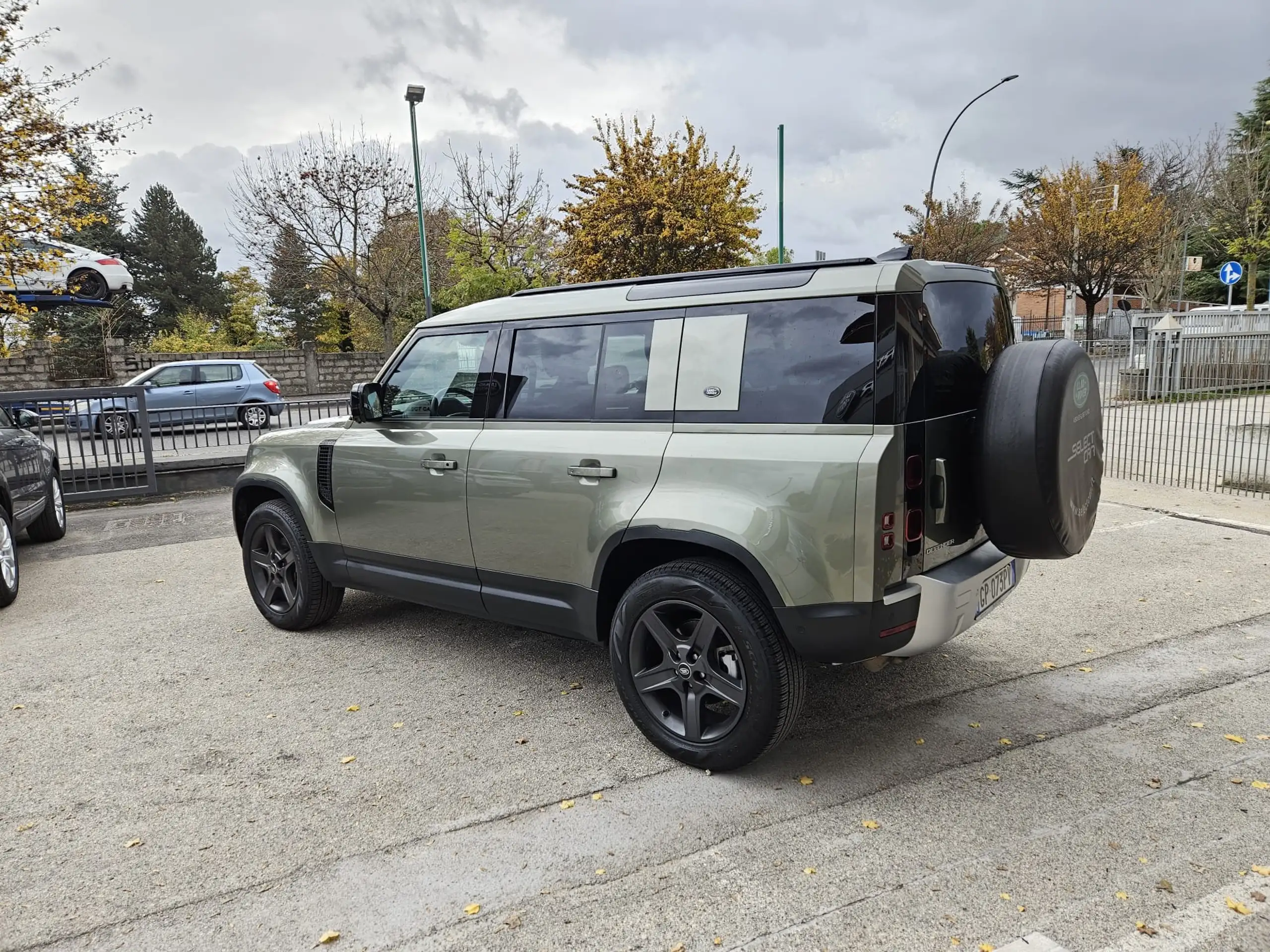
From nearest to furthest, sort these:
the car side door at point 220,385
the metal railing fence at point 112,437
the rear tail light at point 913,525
A: the rear tail light at point 913,525
the metal railing fence at point 112,437
the car side door at point 220,385

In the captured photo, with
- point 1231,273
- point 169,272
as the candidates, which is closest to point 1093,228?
point 1231,273

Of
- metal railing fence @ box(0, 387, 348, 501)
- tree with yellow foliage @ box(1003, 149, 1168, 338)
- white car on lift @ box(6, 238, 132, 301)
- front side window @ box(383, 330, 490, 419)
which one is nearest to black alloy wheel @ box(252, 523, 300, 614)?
front side window @ box(383, 330, 490, 419)

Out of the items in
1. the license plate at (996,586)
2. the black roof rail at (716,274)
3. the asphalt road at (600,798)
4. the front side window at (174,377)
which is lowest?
the asphalt road at (600,798)

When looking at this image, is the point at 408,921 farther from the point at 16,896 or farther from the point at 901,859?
the point at 901,859

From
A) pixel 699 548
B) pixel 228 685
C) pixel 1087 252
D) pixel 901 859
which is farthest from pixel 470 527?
pixel 1087 252

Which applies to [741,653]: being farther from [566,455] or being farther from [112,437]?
[112,437]

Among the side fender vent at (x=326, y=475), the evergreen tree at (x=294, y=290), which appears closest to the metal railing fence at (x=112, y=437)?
the side fender vent at (x=326, y=475)

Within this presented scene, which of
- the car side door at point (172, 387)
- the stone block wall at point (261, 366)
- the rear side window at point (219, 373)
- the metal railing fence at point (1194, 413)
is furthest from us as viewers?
the stone block wall at point (261, 366)

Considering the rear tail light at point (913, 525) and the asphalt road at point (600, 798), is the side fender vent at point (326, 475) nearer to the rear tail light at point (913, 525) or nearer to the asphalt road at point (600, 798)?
the asphalt road at point (600, 798)

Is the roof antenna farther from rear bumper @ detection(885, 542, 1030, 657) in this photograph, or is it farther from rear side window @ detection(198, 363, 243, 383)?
rear side window @ detection(198, 363, 243, 383)

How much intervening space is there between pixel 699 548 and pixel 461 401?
165cm

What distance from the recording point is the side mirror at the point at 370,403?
4.75m

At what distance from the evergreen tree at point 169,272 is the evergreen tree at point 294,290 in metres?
5.40

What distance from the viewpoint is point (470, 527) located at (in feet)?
13.8
